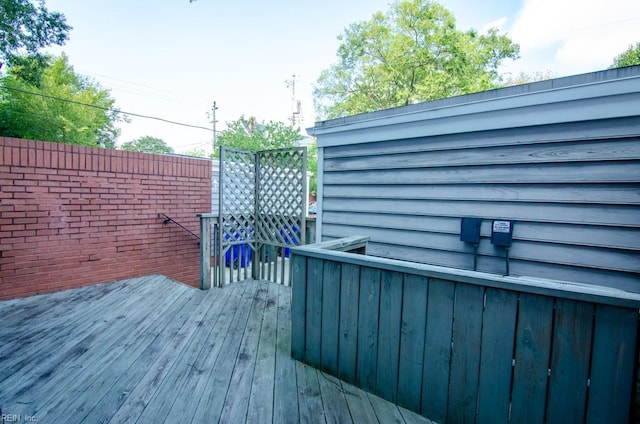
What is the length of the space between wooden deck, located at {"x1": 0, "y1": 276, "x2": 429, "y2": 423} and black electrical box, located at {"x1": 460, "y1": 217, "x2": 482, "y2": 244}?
156 centimetres

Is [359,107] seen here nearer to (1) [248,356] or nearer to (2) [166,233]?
(2) [166,233]

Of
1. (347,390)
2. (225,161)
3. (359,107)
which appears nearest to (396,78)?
(359,107)

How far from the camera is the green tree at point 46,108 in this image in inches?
483

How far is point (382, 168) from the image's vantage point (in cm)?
314

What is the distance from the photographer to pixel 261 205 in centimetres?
419

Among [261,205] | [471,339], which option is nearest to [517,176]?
[471,339]

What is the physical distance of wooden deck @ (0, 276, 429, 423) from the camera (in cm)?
160

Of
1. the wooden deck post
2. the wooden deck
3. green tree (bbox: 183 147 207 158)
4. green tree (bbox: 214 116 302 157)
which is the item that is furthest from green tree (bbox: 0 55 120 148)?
green tree (bbox: 183 147 207 158)

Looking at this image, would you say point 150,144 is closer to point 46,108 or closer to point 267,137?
point 46,108

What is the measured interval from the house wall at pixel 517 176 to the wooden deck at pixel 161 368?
1.56m

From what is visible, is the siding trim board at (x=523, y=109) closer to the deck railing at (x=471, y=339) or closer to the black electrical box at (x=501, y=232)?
the black electrical box at (x=501, y=232)

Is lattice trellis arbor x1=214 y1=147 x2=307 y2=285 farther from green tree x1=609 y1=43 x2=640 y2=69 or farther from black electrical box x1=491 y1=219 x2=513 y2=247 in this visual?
green tree x1=609 y1=43 x2=640 y2=69

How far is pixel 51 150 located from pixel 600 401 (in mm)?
4962

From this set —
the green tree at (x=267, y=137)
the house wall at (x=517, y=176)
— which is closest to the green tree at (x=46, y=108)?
the green tree at (x=267, y=137)
